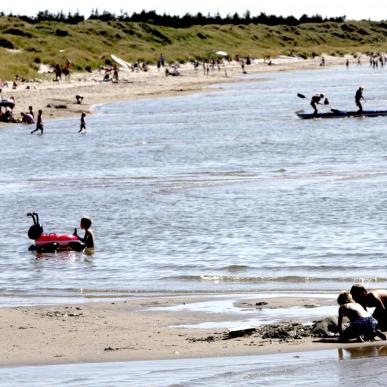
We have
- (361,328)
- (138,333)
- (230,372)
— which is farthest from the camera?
(138,333)

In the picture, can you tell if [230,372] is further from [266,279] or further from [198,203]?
[198,203]

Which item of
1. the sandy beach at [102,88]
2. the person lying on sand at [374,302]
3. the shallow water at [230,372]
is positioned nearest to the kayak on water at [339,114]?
the sandy beach at [102,88]

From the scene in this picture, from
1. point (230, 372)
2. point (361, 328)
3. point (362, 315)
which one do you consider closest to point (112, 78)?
point (362, 315)

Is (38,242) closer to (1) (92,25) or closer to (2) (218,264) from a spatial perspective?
(2) (218,264)

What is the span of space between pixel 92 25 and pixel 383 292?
4951 inches

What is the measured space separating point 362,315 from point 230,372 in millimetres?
2361

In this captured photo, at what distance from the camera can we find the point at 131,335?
15812 millimetres

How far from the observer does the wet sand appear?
46.8 ft

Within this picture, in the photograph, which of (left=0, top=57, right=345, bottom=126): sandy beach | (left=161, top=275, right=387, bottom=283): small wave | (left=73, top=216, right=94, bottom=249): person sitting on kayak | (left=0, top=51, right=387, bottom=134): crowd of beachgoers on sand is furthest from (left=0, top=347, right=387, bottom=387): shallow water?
(left=0, top=57, right=345, bottom=126): sandy beach

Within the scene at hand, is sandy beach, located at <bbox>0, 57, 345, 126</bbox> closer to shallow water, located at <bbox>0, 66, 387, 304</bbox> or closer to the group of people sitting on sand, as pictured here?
shallow water, located at <bbox>0, 66, 387, 304</bbox>

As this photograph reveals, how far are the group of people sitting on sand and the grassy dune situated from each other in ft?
232

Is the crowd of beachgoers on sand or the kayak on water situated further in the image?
the crowd of beachgoers on sand

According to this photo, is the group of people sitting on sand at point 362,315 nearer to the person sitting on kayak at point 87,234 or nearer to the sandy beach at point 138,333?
the sandy beach at point 138,333

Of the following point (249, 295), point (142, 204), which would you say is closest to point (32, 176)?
point (142, 204)
